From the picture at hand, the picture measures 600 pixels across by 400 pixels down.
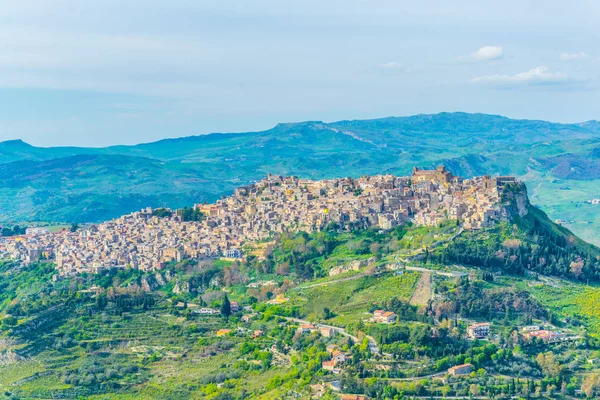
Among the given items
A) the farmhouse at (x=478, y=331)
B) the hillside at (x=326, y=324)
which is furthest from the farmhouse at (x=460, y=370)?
the farmhouse at (x=478, y=331)

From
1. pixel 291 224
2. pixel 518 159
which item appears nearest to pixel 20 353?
pixel 291 224

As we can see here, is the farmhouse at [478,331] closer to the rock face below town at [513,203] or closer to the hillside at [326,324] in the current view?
the hillside at [326,324]

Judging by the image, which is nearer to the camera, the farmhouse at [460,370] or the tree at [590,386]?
the tree at [590,386]

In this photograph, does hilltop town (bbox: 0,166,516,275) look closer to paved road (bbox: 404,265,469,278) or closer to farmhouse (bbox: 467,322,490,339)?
paved road (bbox: 404,265,469,278)

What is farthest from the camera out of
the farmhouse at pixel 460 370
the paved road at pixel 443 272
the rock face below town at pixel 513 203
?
the rock face below town at pixel 513 203

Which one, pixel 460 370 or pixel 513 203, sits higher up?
pixel 513 203

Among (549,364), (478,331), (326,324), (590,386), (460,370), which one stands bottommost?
(590,386)

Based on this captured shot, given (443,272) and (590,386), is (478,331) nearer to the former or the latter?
(590,386)

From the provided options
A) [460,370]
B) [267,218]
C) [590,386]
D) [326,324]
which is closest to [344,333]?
[326,324]

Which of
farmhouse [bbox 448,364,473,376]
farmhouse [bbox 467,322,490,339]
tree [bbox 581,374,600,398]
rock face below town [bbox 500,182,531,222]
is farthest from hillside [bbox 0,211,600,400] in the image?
A: rock face below town [bbox 500,182,531,222]
